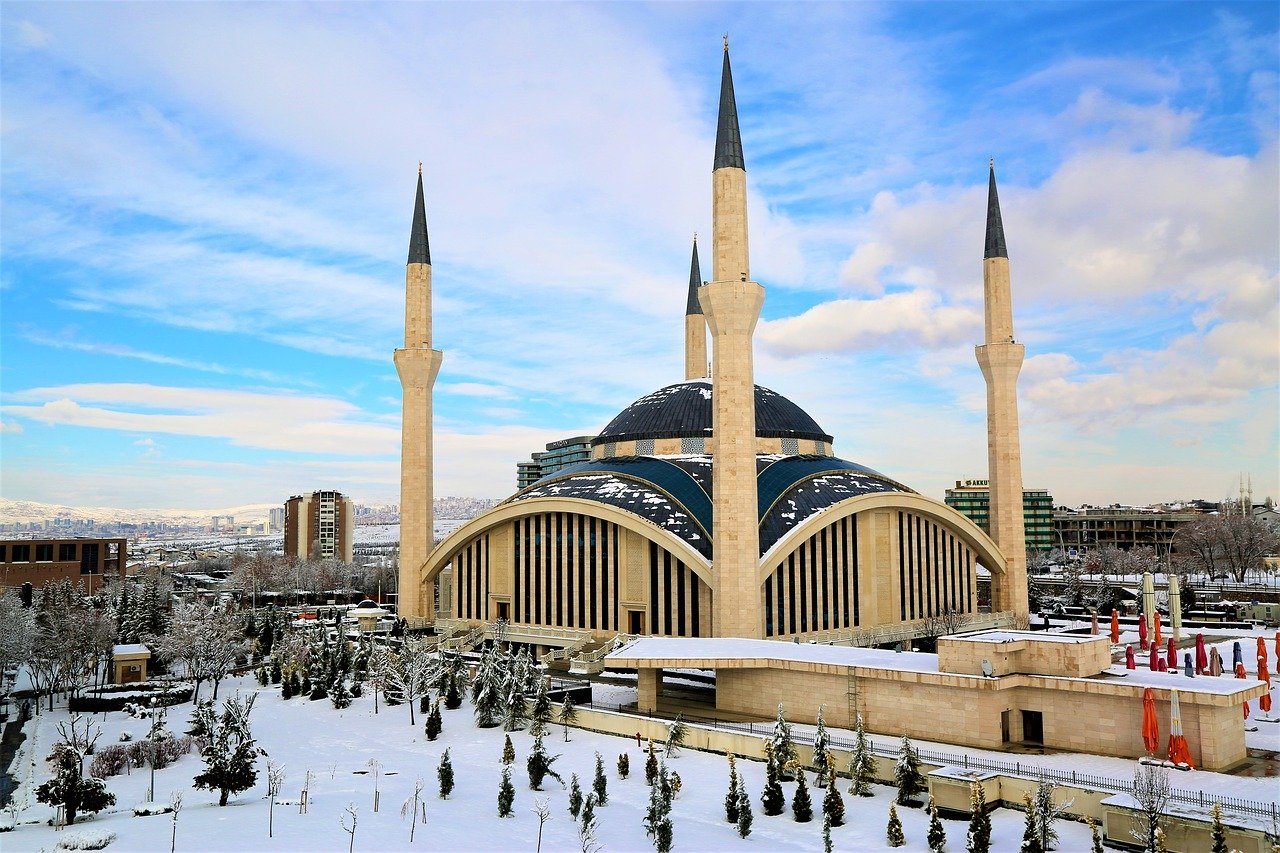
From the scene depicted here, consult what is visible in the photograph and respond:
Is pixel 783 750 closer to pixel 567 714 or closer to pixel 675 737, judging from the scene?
Result: pixel 675 737

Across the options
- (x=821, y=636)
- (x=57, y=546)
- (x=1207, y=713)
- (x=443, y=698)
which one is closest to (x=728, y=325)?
(x=821, y=636)

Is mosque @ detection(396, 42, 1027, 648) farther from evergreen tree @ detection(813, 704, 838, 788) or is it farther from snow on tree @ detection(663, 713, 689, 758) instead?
evergreen tree @ detection(813, 704, 838, 788)

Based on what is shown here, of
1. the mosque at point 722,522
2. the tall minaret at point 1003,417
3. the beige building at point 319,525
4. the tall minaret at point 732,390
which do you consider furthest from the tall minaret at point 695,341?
the beige building at point 319,525

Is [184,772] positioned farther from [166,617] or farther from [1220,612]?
[1220,612]

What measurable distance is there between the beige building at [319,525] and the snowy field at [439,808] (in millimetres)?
133185

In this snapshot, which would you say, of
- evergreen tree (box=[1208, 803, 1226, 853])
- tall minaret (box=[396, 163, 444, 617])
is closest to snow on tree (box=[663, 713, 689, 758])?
evergreen tree (box=[1208, 803, 1226, 853])

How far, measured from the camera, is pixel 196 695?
4384cm

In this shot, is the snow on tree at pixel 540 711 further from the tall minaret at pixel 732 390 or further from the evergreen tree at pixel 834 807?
the evergreen tree at pixel 834 807

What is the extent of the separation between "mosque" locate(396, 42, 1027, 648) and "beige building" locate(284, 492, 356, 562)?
361ft

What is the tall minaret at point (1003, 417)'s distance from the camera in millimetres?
60750

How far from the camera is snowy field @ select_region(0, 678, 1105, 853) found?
23.4m

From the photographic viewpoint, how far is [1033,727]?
31.1m

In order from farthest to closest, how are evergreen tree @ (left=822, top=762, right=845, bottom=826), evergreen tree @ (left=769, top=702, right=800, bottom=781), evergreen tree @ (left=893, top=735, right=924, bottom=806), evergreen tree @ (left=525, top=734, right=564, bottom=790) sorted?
1. evergreen tree @ (left=525, top=734, right=564, bottom=790)
2. evergreen tree @ (left=769, top=702, right=800, bottom=781)
3. evergreen tree @ (left=893, top=735, right=924, bottom=806)
4. evergreen tree @ (left=822, top=762, right=845, bottom=826)

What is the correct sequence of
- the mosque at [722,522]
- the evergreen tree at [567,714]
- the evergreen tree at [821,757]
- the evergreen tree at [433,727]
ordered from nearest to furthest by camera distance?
the evergreen tree at [821,757] < the evergreen tree at [433,727] < the evergreen tree at [567,714] < the mosque at [722,522]
